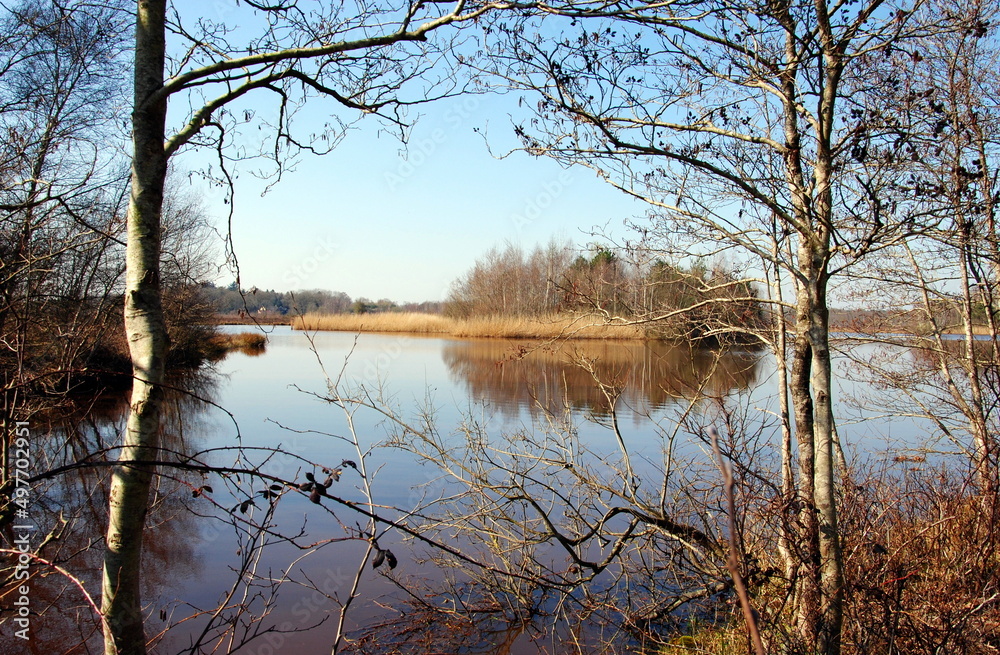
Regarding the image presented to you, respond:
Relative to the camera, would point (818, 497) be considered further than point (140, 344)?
Yes

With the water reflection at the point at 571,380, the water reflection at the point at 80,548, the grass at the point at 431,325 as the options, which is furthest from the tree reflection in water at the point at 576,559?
the grass at the point at 431,325

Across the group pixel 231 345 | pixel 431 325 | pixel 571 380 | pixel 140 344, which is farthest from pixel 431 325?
pixel 140 344

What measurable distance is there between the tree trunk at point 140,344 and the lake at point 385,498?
219 mm

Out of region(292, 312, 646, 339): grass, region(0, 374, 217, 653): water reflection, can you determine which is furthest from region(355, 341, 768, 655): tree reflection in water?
region(292, 312, 646, 339): grass

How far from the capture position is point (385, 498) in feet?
24.1

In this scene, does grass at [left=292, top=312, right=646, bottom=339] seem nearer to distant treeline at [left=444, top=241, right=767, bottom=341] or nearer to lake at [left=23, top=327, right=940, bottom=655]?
lake at [left=23, top=327, right=940, bottom=655]

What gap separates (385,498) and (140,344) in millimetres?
5444

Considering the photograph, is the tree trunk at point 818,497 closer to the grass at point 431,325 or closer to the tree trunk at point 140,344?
the tree trunk at point 140,344

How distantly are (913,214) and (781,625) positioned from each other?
6.84 feet

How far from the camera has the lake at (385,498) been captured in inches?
183

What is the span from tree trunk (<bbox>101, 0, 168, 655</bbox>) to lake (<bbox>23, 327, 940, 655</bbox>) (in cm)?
22

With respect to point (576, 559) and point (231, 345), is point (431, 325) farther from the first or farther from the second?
point (576, 559)

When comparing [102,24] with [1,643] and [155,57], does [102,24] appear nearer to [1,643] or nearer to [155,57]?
[155,57]

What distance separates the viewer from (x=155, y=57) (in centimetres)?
233
